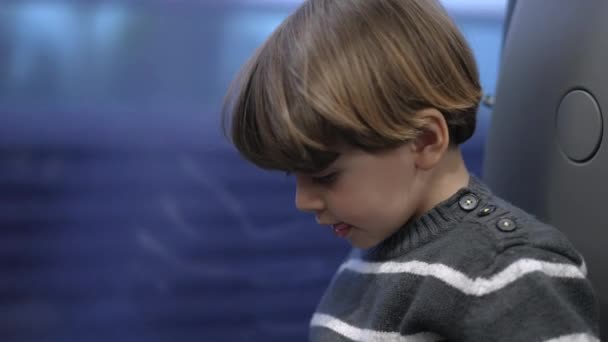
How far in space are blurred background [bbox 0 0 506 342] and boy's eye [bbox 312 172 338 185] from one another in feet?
1.38

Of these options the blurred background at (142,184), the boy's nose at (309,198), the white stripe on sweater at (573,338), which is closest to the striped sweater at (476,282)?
the white stripe on sweater at (573,338)

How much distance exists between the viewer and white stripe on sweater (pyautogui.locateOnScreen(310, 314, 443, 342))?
0.67 metres

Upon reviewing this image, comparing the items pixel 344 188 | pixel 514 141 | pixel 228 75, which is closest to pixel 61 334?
pixel 228 75

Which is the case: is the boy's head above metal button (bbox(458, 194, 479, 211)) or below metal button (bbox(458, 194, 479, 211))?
above

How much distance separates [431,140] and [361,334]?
23cm

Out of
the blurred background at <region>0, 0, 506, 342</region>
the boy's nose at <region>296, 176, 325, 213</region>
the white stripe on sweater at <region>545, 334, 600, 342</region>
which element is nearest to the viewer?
the white stripe on sweater at <region>545, 334, 600, 342</region>

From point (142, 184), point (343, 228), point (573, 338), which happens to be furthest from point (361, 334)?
point (142, 184)

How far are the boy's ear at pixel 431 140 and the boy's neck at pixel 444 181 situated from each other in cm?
3

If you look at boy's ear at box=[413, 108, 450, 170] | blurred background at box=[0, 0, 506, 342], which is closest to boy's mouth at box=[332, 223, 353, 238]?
boy's ear at box=[413, 108, 450, 170]

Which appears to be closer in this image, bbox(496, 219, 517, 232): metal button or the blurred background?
bbox(496, 219, 517, 232): metal button

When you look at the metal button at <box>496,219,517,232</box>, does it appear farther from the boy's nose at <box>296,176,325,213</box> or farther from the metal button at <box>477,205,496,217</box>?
the boy's nose at <box>296,176,325,213</box>

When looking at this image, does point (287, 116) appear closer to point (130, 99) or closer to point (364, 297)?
point (364, 297)

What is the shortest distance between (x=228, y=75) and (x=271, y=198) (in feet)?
0.72

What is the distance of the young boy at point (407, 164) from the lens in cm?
61
